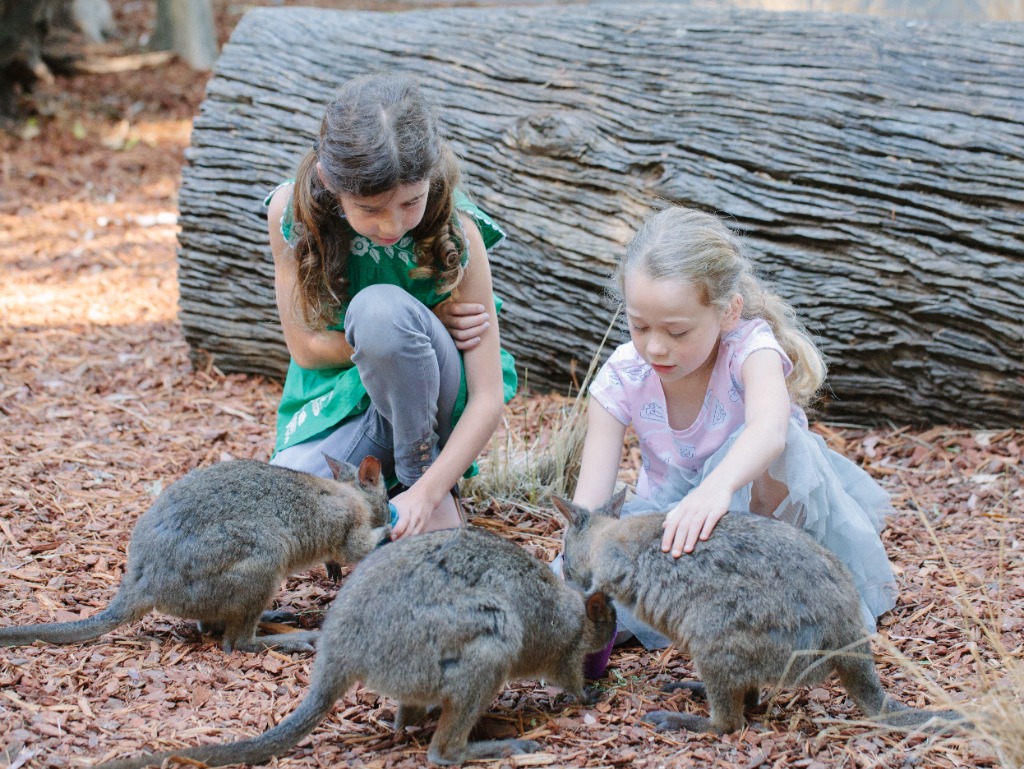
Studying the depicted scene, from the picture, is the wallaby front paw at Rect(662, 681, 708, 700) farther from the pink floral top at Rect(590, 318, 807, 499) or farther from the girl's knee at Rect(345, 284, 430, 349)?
the girl's knee at Rect(345, 284, 430, 349)

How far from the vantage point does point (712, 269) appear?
344 centimetres

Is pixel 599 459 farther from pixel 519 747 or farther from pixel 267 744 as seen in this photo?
pixel 267 744

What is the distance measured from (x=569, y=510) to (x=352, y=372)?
4.24ft

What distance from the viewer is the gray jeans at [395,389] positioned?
374 centimetres

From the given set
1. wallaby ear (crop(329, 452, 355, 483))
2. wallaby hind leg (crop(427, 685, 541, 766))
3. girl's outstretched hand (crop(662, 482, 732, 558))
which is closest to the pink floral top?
girl's outstretched hand (crop(662, 482, 732, 558))

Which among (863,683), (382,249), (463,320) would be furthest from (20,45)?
(863,683)

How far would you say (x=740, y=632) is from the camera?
9.59ft

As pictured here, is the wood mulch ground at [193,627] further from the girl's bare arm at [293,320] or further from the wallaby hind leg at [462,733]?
the girl's bare arm at [293,320]

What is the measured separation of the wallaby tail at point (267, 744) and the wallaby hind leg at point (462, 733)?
29 centimetres

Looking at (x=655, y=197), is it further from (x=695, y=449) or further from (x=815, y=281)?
(x=695, y=449)

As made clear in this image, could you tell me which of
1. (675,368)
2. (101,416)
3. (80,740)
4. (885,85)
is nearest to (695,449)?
(675,368)

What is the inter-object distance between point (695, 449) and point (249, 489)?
1572mm

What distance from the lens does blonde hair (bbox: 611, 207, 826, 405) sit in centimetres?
341

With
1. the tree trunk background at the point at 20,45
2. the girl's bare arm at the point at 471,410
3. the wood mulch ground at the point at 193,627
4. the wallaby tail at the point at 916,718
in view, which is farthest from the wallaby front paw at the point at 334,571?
the tree trunk background at the point at 20,45
